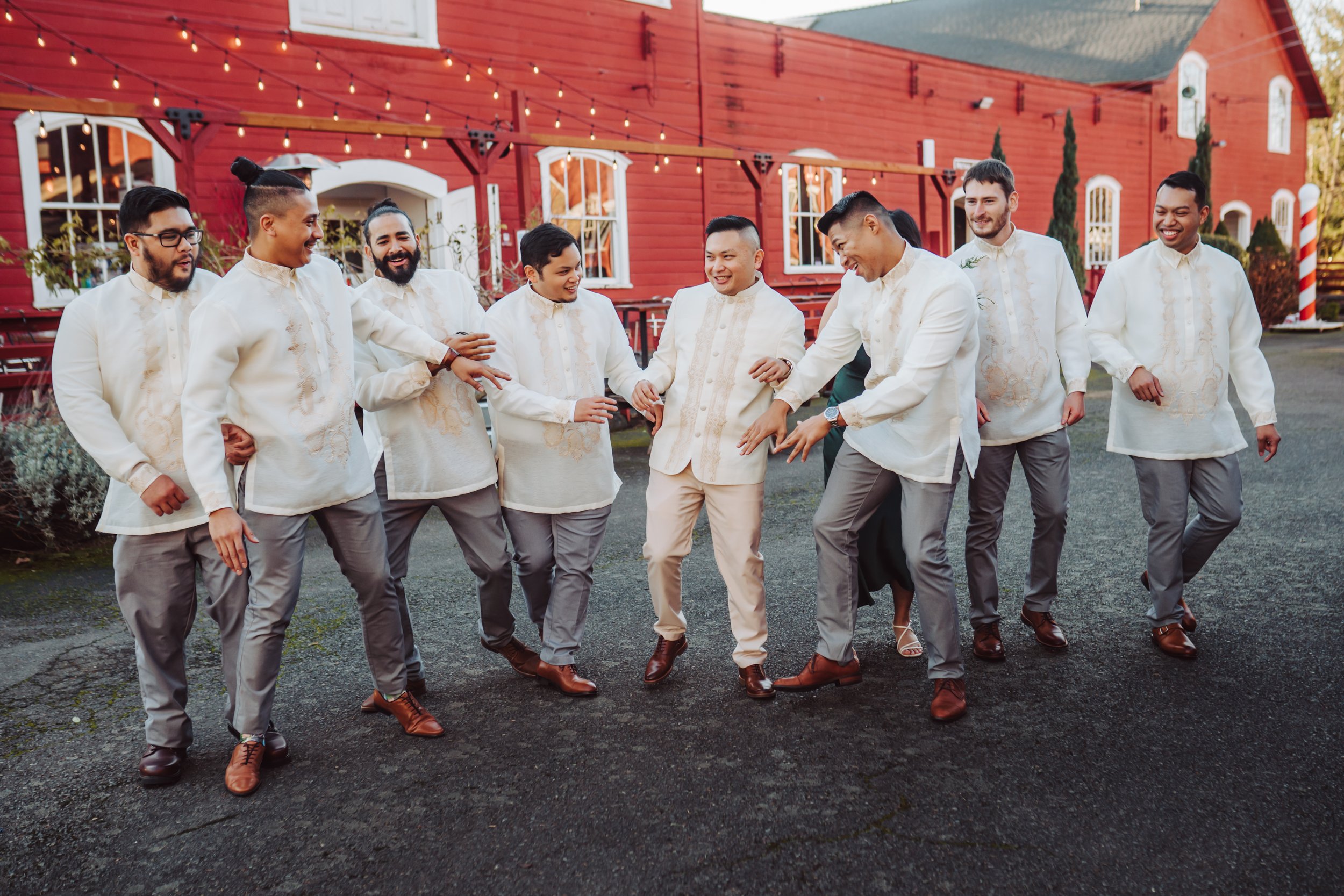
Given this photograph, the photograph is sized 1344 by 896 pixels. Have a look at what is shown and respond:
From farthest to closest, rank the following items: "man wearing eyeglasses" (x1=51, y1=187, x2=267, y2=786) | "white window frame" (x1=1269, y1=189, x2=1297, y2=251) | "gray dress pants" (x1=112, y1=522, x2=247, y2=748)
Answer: "white window frame" (x1=1269, y1=189, x2=1297, y2=251) → "gray dress pants" (x1=112, y1=522, x2=247, y2=748) → "man wearing eyeglasses" (x1=51, y1=187, x2=267, y2=786)

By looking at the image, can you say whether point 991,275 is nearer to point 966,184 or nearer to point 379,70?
point 966,184

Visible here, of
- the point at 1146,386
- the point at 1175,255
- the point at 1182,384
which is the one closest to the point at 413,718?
the point at 1146,386

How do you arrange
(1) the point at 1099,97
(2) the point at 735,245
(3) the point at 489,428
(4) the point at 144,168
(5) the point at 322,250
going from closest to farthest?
(2) the point at 735,245 → (3) the point at 489,428 → (5) the point at 322,250 → (4) the point at 144,168 → (1) the point at 1099,97

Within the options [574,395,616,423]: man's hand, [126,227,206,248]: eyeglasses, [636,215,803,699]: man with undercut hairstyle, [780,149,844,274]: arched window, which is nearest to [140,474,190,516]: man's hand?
[126,227,206,248]: eyeglasses

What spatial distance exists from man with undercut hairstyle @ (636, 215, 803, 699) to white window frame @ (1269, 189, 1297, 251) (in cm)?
2746

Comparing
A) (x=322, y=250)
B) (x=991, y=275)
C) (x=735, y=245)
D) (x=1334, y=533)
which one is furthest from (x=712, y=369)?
(x=322, y=250)

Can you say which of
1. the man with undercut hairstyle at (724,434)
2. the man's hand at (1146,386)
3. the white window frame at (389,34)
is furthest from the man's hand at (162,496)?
the white window frame at (389,34)

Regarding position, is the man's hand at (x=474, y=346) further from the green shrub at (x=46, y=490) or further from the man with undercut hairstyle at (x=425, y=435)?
the green shrub at (x=46, y=490)

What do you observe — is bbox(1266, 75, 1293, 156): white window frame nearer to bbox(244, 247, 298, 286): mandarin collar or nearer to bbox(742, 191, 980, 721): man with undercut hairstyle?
bbox(742, 191, 980, 721): man with undercut hairstyle

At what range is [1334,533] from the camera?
6000 millimetres

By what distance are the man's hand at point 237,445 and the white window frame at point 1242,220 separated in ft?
87.6

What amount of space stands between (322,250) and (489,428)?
2522 millimetres

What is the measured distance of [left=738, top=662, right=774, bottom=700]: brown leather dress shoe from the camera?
397 centimetres

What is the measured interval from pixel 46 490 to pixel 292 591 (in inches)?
148
